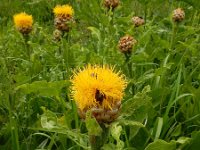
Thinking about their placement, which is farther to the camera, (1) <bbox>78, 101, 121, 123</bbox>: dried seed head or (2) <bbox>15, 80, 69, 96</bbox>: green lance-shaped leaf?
(2) <bbox>15, 80, 69, 96</bbox>: green lance-shaped leaf

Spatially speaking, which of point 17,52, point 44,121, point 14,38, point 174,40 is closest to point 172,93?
point 174,40

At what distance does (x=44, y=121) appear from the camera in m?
1.60

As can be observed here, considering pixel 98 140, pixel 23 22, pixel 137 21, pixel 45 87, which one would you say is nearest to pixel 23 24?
pixel 23 22

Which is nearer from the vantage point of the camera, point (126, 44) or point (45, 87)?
point (45, 87)

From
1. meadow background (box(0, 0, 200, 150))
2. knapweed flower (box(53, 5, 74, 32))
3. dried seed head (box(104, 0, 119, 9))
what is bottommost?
meadow background (box(0, 0, 200, 150))

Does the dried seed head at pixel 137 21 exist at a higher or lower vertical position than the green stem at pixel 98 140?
higher

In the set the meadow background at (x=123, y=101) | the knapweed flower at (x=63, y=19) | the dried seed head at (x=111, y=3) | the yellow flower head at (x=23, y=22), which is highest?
the dried seed head at (x=111, y=3)

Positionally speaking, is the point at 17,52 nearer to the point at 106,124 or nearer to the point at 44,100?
the point at 44,100

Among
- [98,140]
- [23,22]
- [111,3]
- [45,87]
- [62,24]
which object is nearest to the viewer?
[98,140]

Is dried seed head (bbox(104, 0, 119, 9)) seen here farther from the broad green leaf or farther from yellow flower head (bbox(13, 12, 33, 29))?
the broad green leaf

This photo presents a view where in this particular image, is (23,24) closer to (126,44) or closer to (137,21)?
(137,21)

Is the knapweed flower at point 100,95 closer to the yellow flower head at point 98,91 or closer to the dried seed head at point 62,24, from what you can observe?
the yellow flower head at point 98,91

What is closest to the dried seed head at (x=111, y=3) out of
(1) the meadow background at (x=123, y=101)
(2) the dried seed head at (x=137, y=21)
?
(1) the meadow background at (x=123, y=101)

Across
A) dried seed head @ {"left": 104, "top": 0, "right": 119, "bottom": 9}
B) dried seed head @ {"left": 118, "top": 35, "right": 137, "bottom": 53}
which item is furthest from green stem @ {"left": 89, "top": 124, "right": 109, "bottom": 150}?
dried seed head @ {"left": 104, "top": 0, "right": 119, "bottom": 9}
